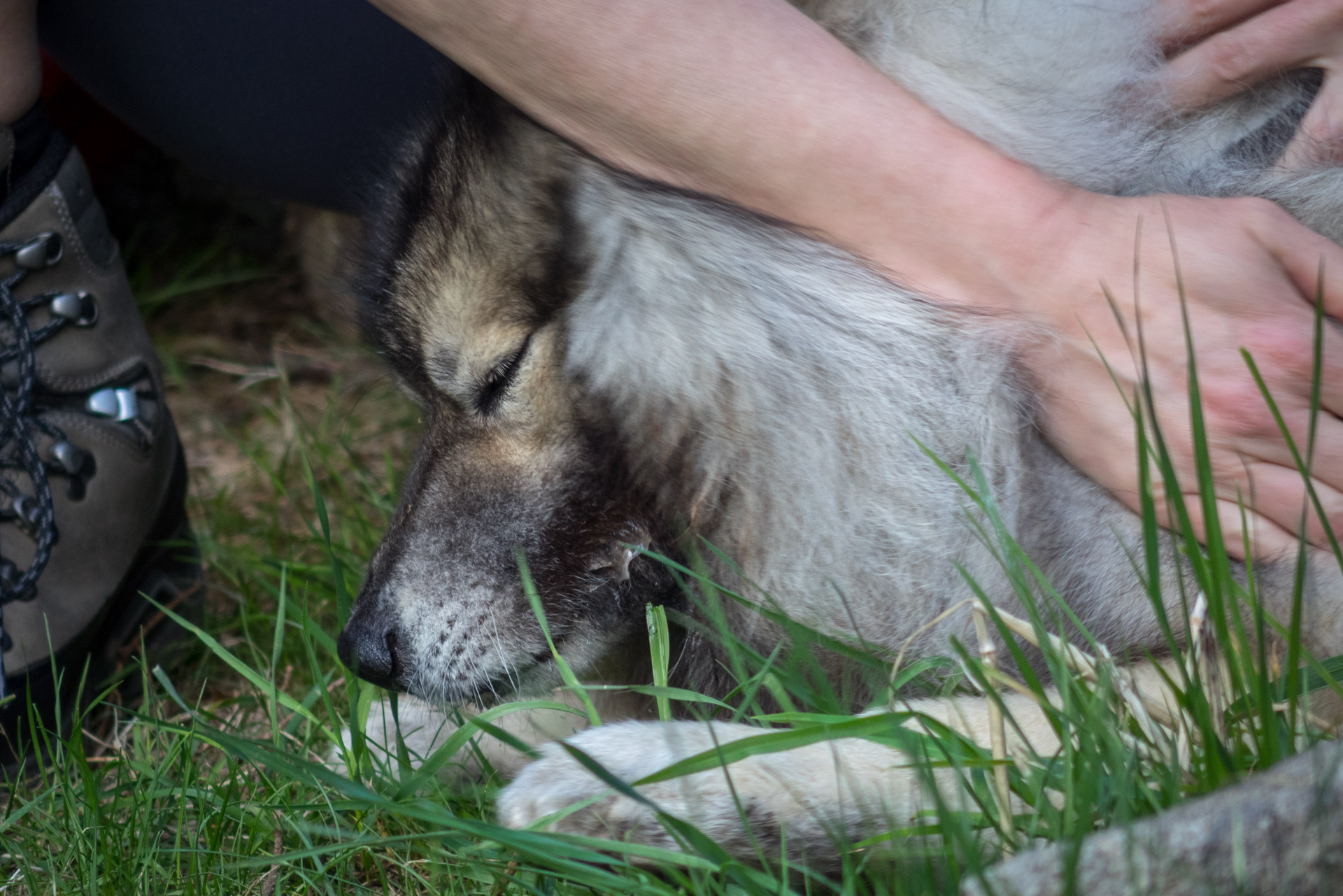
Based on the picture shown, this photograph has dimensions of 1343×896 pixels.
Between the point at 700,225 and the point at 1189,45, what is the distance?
22.5 inches

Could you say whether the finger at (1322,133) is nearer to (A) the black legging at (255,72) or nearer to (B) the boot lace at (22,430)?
(A) the black legging at (255,72)

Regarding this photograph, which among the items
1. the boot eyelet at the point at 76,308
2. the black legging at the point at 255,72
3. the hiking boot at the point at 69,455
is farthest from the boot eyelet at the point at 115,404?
the black legging at the point at 255,72

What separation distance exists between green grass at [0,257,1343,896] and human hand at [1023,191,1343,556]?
5cm

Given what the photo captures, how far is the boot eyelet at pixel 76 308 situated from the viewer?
4.96 feet

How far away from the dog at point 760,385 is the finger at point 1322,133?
19mm

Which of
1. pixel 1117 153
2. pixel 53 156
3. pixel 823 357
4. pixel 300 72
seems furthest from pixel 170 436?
pixel 1117 153

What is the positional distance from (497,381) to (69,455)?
0.71 metres

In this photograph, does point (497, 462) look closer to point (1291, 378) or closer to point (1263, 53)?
point (1291, 378)

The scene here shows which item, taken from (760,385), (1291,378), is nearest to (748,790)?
(760,385)

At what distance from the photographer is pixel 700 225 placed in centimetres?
114

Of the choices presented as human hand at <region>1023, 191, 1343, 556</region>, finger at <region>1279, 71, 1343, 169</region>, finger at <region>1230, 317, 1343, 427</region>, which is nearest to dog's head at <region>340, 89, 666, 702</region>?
human hand at <region>1023, 191, 1343, 556</region>

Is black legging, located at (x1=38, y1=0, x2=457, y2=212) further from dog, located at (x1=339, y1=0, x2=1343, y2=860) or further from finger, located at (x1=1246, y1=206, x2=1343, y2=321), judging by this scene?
finger, located at (x1=1246, y1=206, x2=1343, y2=321)

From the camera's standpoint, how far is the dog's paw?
924 mm

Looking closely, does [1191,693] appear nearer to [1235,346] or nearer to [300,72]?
[1235,346]
